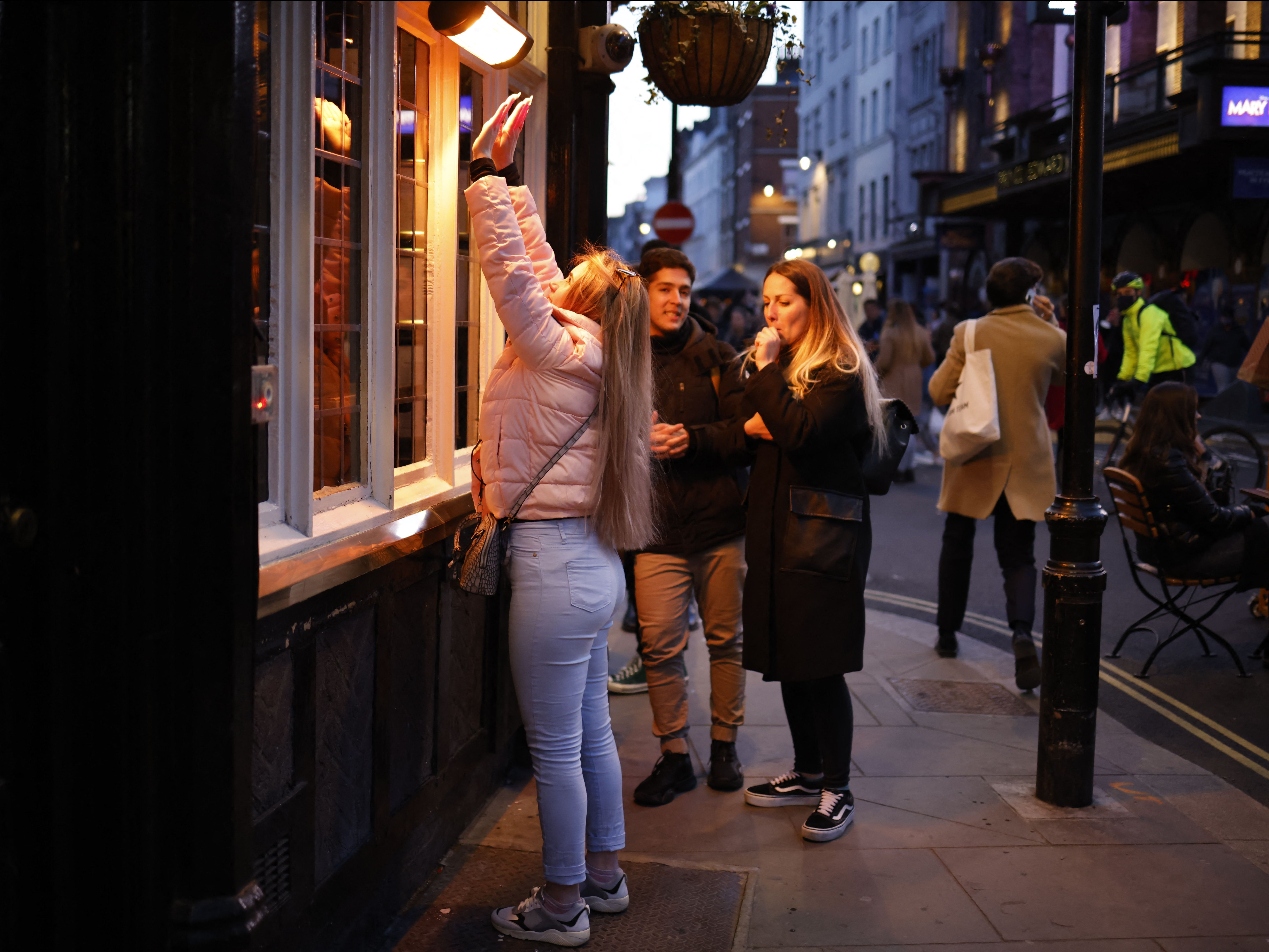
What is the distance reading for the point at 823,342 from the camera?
438 cm

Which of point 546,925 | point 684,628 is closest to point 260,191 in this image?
point 546,925

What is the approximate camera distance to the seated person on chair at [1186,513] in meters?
6.48

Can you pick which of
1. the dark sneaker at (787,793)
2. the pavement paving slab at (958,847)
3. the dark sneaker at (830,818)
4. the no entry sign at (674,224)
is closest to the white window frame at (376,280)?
the pavement paving slab at (958,847)

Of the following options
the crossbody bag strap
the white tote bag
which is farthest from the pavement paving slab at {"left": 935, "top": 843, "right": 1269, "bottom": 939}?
the white tote bag

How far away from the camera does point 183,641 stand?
7.61 ft

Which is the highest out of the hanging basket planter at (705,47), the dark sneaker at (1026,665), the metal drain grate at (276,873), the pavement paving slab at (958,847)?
the hanging basket planter at (705,47)

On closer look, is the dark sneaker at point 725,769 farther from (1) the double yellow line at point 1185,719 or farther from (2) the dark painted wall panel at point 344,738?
(2) the dark painted wall panel at point 344,738

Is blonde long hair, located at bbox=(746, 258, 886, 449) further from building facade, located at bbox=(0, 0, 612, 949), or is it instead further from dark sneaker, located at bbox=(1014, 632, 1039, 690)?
dark sneaker, located at bbox=(1014, 632, 1039, 690)

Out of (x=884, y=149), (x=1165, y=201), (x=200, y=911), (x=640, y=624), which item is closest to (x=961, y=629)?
(x=640, y=624)

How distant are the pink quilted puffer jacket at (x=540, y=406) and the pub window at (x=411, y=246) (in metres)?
0.65

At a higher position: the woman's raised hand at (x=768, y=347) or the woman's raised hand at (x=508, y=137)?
the woman's raised hand at (x=508, y=137)

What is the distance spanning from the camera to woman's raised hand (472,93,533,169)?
11.0ft

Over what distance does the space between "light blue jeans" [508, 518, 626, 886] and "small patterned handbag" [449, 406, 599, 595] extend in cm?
4

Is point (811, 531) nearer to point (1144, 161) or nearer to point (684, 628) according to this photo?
point (684, 628)
